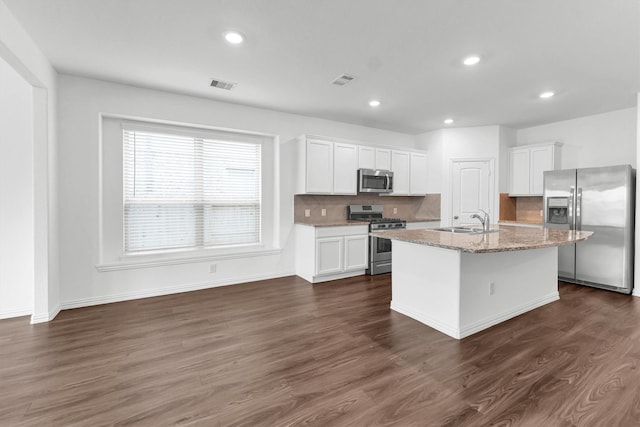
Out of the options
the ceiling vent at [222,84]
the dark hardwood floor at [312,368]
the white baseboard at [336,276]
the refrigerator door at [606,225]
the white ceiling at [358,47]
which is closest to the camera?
the dark hardwood floor at [312,368]

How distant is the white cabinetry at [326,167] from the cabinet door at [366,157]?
91mm

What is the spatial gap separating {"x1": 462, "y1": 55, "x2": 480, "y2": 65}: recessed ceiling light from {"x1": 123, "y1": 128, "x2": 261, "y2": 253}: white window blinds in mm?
2997

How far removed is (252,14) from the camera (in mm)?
2297

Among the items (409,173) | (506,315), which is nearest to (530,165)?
(409,173)

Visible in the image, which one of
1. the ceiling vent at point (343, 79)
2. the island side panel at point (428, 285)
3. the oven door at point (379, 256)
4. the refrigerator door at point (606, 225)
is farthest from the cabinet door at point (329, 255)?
the refrigerator door at point (606, 225)

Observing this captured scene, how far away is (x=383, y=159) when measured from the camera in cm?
552

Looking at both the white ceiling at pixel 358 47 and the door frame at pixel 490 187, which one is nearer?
the white ceiling at pixel 358 47

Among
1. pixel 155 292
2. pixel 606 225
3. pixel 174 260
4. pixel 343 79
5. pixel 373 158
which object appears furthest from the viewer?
pixel 373 158

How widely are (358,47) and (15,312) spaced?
4.37 m

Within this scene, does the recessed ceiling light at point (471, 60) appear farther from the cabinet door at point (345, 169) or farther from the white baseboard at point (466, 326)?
the white baseboard at point (466, 326)

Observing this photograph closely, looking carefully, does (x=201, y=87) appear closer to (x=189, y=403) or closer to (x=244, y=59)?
(x=244, y=59)

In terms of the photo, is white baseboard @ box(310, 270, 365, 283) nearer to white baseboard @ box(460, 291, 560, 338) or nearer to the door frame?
the door frame

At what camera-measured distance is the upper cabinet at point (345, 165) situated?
4.78m

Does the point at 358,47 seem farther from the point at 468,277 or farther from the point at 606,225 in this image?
the point at 606,225
